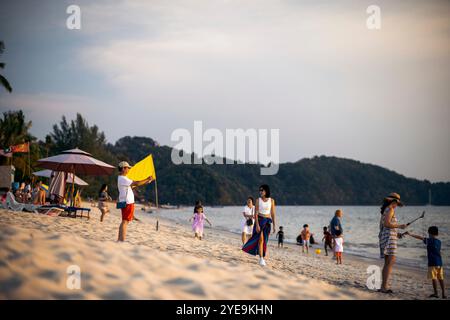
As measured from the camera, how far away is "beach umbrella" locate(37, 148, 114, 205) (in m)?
13.8

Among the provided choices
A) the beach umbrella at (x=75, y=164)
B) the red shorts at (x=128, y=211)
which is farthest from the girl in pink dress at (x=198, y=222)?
the red shorts at (x=128, y=211)

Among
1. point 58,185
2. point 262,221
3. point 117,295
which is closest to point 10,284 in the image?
point 117,295

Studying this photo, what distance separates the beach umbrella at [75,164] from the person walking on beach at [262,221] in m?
7.61

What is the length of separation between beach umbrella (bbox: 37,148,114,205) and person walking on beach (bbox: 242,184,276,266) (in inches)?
299

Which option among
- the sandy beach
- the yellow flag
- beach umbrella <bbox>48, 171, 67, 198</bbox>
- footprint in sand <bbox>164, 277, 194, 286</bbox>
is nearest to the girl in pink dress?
the yellow flag

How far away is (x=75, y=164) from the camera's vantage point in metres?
14.6

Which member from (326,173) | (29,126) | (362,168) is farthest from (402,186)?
(29,126)

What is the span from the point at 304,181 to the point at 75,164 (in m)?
133

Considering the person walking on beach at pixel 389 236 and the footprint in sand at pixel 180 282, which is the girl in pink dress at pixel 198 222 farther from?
the footprint in sand at pixel 180 282

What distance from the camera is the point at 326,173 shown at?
142 meters

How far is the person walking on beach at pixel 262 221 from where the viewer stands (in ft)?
27.3

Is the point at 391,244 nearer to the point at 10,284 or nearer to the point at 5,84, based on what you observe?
the point at 10,284
